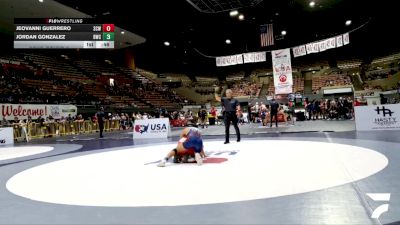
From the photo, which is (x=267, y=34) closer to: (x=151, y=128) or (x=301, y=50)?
(x=301, y=50)

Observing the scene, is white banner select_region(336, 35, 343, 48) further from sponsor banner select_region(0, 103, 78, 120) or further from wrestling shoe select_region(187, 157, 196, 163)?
sponsor banner select_region(0, 103, 78, 120)

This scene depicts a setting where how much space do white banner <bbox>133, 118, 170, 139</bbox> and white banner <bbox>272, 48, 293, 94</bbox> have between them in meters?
5.67

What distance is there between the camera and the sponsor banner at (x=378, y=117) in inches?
404

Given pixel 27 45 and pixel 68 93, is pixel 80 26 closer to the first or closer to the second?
pixel 27 45

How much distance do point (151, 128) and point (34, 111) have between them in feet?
35.2

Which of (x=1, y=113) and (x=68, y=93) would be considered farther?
(x=68, y=93)

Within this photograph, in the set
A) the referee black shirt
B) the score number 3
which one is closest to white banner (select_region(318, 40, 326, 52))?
the referee black shirt

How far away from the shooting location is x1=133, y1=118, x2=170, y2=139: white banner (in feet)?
43.5

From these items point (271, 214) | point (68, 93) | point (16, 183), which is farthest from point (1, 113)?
point (271, 214)

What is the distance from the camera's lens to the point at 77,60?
1262 inches

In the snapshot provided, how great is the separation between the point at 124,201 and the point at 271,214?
1459mm

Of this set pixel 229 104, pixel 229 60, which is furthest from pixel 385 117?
pixel 229 60

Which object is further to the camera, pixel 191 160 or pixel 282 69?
pixel 282 69

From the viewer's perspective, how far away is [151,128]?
13.5 meters
